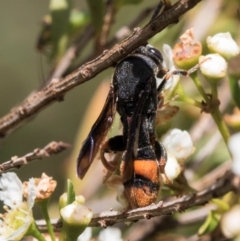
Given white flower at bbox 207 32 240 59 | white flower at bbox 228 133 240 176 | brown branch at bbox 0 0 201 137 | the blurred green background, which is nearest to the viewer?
brown branch at bbox 0 0 201 137

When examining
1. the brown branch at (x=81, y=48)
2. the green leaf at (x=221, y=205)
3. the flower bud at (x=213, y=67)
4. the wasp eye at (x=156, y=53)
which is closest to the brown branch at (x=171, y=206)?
the green leaf at (x=221, y=205)

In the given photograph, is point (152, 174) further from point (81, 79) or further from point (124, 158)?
point (81, 79)

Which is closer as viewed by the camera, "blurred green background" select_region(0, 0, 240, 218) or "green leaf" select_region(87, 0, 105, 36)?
"green leaf" select_region(87, 0, 105, 36)

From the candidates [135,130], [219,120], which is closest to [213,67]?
Result: [219,120]

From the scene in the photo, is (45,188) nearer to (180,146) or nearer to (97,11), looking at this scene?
(180,146)

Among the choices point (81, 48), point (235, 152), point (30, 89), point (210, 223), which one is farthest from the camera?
point (30, 89)

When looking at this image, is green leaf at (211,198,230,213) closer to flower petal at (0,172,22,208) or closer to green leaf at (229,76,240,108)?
green leaf at (229,76,240,108)

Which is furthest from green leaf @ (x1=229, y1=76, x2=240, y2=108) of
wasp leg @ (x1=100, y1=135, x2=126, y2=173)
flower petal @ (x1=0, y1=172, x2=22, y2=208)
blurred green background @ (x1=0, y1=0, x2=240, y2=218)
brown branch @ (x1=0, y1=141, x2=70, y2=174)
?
blurred green background @ (x1=0, y1=0, x2=240, y2=218)
